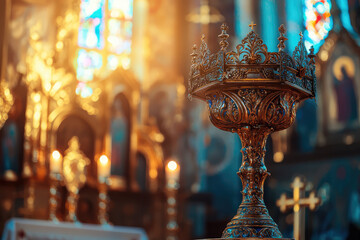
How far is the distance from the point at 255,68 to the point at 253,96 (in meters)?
0.13

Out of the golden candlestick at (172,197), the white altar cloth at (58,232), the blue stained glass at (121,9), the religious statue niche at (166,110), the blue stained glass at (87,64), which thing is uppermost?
the blue stained glass at (121,9)

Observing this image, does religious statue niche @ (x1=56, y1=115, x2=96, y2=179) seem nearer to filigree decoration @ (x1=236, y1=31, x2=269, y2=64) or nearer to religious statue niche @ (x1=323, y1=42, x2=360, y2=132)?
religious statue niche @ (x1=323, y1=42, x2=360, y2=132)

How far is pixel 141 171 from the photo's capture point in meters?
11.4

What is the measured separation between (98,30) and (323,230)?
5.40 meters

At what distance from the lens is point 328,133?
10.6 metres

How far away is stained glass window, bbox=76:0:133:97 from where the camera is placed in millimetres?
11875

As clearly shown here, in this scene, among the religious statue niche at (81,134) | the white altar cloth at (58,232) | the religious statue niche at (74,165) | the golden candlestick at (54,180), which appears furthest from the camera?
the religious statue niche at (81,134)

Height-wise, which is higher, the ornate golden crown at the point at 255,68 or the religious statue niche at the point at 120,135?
the religious statue niche at the point at 120,135

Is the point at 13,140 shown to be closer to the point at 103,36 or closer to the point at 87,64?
the point at 87,64

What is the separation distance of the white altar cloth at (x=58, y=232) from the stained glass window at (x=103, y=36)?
3.37 metres

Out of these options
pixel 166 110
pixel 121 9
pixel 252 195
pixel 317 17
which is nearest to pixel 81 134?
pixel 166 110

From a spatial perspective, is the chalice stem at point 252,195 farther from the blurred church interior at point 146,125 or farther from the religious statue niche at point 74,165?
the religious statue niche at point 74,165

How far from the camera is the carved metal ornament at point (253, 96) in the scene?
3.09 metres

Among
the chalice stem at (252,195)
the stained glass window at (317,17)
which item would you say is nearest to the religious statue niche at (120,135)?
the stained glass window at (317,17)
